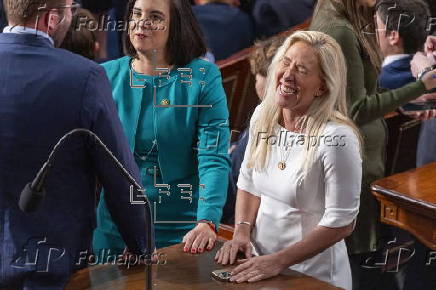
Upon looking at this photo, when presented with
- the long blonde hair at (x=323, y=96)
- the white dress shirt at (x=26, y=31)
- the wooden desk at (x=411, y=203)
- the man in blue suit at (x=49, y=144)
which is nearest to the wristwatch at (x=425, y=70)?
the wooden desk at (x=411, y=203)

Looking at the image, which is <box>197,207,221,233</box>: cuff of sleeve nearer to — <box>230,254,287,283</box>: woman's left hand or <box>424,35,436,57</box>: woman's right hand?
<box>230,254,287,283</box>: woman's left hand

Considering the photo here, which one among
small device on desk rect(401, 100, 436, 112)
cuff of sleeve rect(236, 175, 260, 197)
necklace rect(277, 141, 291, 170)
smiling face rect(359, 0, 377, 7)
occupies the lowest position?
cuff of sleeve rect(236, 175, 260, 197)

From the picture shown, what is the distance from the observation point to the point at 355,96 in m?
3.03

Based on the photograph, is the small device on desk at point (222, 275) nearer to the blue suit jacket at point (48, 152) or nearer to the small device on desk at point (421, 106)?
the blue suit jacket at point (48, 152)

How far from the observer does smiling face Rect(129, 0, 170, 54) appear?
2.82 meters

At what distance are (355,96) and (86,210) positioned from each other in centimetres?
109

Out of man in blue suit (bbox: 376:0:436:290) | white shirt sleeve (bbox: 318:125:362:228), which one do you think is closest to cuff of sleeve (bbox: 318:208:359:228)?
white shirt sleeve (bbox: 318:125:362:228)

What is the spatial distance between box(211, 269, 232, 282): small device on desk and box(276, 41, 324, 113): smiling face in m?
0.49

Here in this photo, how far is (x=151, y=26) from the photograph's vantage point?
9.28 feet

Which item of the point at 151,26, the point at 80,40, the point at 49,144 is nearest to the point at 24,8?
the point at 49,144

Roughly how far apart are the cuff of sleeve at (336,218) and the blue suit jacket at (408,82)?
1387 millimetres

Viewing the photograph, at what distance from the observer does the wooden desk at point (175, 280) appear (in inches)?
93.4

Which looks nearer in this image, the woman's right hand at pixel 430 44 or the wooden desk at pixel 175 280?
the wooden desk at pixel 175 280

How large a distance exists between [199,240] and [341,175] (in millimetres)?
440
